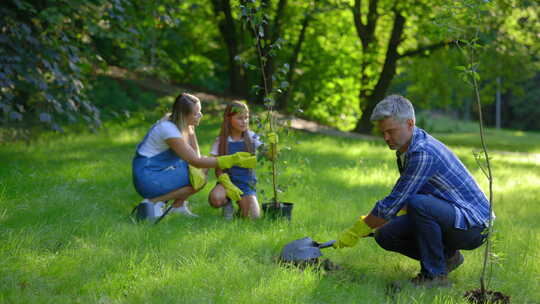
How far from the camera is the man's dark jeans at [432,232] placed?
3.39 meters

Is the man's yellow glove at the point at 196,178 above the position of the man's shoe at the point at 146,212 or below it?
above

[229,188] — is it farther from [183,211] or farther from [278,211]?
[183,211]

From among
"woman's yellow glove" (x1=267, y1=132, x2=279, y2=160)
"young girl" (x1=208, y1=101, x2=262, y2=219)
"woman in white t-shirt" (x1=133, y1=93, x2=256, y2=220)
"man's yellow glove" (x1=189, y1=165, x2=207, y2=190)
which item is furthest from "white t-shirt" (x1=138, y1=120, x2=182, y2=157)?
"woman's yellow glove" (x1=267, y1=132, x2=279, y2=160)

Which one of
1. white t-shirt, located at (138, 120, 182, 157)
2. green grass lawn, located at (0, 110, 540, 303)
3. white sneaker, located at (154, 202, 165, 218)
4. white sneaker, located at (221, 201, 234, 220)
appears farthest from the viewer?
white sneaker, located at (221, 201, 234, 220)

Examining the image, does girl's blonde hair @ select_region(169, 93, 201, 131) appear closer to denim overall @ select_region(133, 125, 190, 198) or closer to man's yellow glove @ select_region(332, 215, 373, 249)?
denim overall @ select_region(133, 125, 190, 198)

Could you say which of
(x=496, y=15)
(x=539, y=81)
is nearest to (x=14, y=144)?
(x=496, y=15)

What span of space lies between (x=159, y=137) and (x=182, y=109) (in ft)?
1.19

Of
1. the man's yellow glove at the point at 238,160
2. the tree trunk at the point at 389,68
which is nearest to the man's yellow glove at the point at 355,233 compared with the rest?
the man's yellow glove at the point at 238,160

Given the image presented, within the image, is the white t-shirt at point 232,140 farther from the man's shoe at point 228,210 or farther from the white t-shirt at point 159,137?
the man's shoe at point 228,210

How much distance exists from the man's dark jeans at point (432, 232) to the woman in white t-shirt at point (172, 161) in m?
1.92

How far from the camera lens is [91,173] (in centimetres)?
671

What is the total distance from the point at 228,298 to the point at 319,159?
604 centimetres

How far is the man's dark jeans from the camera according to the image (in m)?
3.39

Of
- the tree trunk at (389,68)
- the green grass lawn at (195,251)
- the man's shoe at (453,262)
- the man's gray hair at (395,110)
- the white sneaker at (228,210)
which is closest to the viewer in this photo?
the green grass lawn at (195,251)
